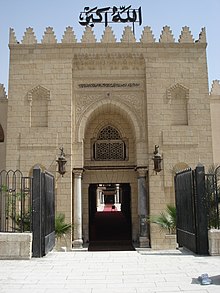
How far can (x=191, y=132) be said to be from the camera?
13.6 m

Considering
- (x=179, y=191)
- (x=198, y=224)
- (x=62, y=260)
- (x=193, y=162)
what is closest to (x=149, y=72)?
(x=193, y=162)

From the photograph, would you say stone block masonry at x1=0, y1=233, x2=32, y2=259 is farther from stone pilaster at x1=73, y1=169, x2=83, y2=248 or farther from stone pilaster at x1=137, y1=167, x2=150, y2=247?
stone pilaster at x1=137, y1=167, x2=150, y2=247

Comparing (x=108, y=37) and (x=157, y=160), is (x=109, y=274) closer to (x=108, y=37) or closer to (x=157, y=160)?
(x=157, y=160)

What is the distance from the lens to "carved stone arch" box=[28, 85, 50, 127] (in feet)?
44.9

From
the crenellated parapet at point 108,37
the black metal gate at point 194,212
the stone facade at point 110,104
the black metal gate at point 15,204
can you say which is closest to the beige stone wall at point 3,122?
the stone facade at point 110,104

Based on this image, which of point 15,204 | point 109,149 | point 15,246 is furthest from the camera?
point 109,149

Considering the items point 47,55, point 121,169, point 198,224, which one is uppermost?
point 47,55

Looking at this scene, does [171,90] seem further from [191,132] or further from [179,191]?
[179,191]

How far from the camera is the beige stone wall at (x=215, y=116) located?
14156 millimetres

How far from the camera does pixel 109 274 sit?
561 centimetres

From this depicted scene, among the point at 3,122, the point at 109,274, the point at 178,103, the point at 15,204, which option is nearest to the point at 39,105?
the point at 3,122

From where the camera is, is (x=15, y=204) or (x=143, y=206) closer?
(x=15, y=204)

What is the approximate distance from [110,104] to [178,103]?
263 cm

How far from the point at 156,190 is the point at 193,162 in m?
1.75
